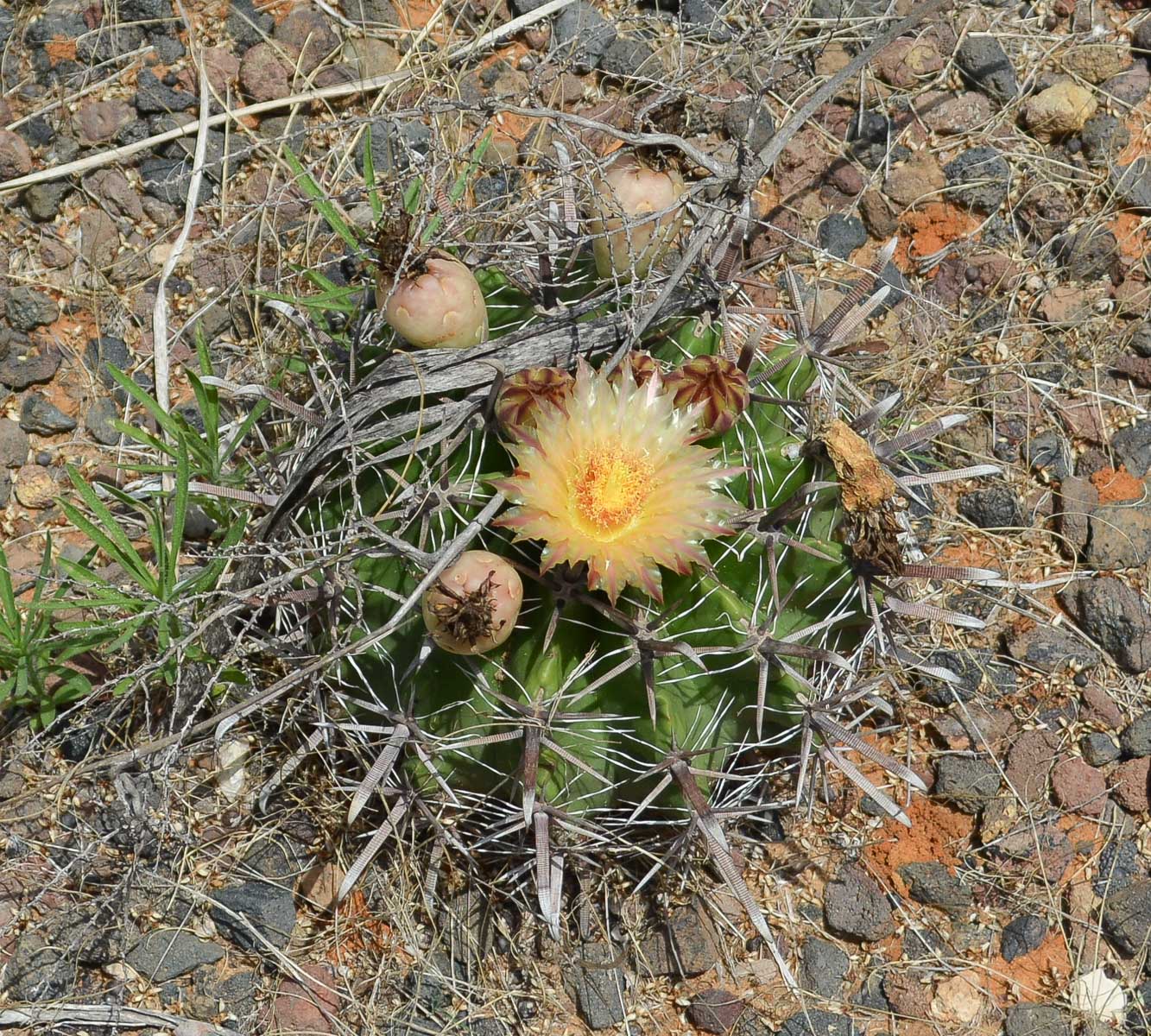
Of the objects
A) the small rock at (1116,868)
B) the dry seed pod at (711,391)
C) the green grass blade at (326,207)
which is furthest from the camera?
the small rock at (1116,868)

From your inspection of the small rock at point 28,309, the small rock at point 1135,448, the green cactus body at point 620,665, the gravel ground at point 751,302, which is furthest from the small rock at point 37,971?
the small rock at point 1135,448

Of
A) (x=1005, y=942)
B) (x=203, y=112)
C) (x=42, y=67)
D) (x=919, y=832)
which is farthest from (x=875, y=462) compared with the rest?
(x=42, y=67)

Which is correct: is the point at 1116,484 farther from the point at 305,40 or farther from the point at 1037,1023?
the point at 305,40

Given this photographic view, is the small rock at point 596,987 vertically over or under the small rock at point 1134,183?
under

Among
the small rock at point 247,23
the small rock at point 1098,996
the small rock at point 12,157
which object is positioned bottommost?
the small rock at point 1098,996

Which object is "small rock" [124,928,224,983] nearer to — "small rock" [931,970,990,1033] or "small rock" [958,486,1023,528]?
"small rock" [931,970,990,1033]

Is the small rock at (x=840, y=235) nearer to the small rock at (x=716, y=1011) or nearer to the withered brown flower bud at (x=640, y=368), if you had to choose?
the withered brown flower bud at (x=640, y=368)

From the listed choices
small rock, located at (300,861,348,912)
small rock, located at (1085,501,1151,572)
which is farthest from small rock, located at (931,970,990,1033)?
small rock, located at (300,861,348,912)
